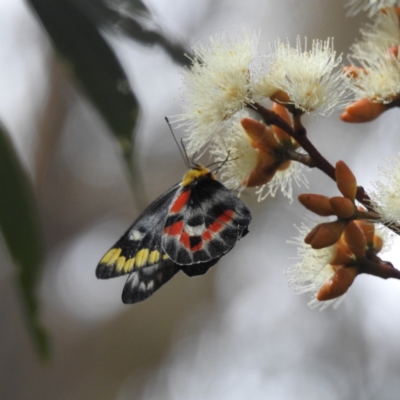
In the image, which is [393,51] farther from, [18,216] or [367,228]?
[18,216]

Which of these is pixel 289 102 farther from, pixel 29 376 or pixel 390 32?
pixel 29 376

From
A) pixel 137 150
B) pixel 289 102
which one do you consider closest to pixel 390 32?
pixel 289 102

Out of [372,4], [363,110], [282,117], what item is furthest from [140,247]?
[372,4]

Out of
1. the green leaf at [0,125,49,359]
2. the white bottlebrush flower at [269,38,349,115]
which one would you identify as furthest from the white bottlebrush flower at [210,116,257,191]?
the green leaf at [0,125,49,359]

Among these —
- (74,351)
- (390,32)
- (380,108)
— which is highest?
(390,32)

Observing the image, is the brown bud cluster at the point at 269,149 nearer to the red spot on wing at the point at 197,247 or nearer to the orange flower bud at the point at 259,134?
the orange flower bud at the point at 259,134

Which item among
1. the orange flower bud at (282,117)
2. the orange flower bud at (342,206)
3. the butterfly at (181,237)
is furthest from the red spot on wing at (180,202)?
the orange flower bud at (342,206)

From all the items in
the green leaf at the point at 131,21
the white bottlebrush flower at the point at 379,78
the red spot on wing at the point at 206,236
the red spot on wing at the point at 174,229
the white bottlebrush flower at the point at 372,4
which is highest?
the green leaf at the point at 131,21
